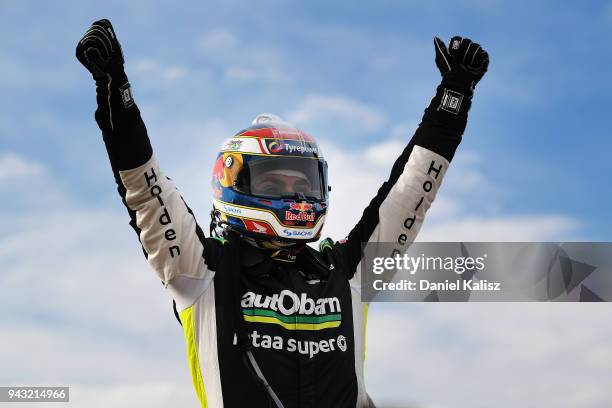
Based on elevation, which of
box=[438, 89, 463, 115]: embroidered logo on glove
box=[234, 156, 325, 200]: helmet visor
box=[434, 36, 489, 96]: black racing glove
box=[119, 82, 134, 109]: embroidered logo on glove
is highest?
box=[434, 36, 489, 96]: black racing glove

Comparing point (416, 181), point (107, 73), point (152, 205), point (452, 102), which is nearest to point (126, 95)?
point (107, 73)

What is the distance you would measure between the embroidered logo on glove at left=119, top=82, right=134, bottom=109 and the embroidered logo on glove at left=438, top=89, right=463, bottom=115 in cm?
288

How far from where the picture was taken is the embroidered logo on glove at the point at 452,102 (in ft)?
24.6

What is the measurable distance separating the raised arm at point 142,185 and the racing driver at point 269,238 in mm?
10

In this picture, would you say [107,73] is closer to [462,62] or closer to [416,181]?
[416,181]

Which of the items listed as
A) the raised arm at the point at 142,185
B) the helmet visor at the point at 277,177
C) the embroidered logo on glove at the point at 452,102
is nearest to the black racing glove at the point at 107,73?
the raised arm at the point at 142,185

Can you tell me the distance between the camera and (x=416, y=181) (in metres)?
7.45

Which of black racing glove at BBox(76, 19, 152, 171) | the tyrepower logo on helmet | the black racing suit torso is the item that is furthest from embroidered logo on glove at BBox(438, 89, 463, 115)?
black racing glove at BBox(76, 19, 152, 171)

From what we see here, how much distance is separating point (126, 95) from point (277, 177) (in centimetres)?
171

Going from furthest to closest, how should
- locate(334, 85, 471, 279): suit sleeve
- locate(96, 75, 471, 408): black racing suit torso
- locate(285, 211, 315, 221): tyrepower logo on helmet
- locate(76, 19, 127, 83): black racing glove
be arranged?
locate(334, 85, 471, 279): suit sleeve → locate(285, 211, 315, 221): tyrepower logo on helmet → locate(96, 75, 471, 408): black racing suit torso → locate(76, 19, 127, 83): black racing glove

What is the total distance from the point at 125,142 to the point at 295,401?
2436 mm

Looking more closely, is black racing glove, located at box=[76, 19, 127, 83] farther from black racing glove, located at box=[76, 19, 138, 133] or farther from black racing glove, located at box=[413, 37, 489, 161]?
black racing glove, located at box=[413, 37, 489, 161]

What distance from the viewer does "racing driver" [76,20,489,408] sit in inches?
249

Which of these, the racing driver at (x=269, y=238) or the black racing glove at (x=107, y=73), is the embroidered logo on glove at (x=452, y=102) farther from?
the black racing glove at (x=107, y=73)
